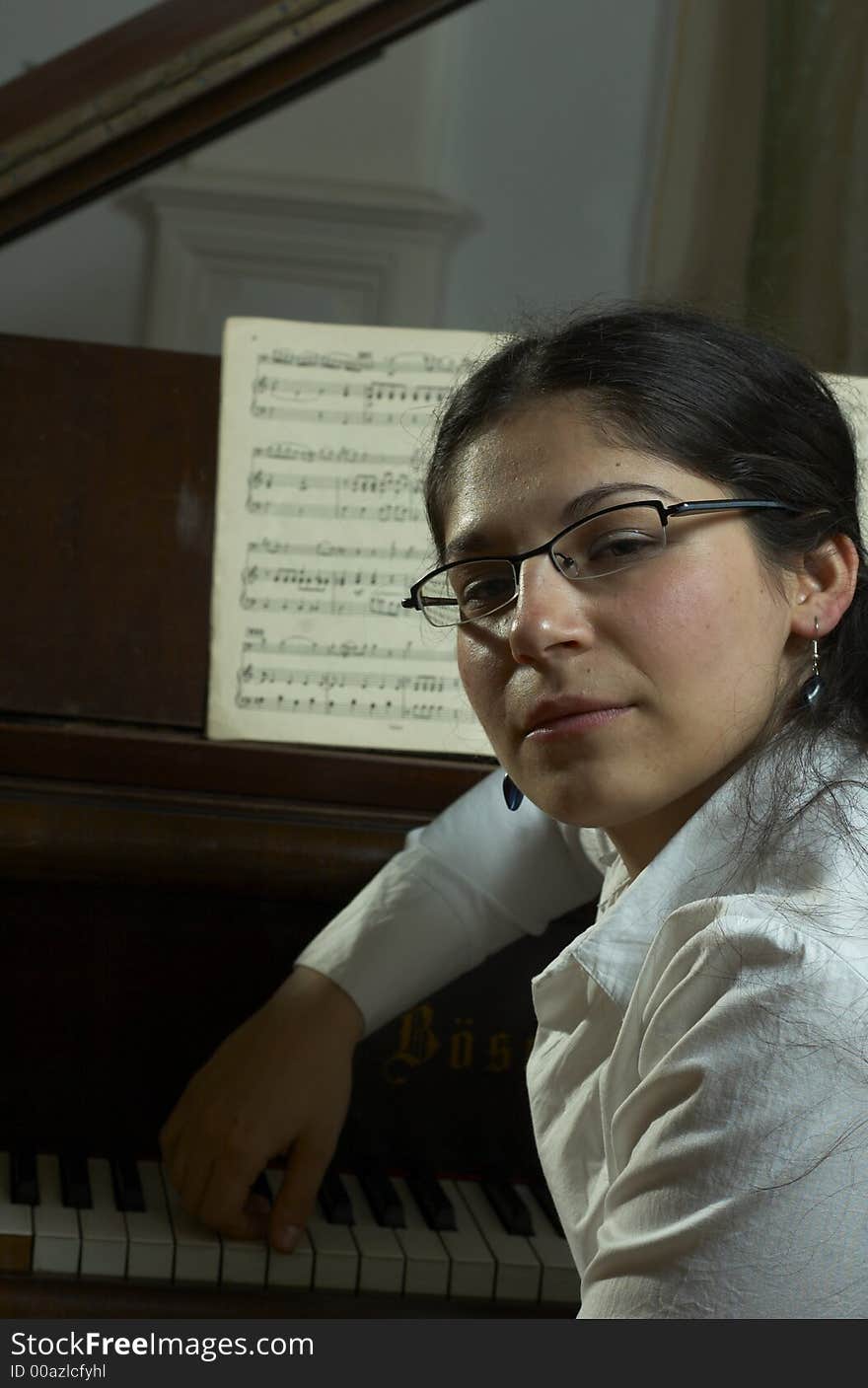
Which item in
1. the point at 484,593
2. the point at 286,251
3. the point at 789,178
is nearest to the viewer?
the point at 484,593

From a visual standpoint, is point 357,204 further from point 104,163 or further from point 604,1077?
point 604,1077

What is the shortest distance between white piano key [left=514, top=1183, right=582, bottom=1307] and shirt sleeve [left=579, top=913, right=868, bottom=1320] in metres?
0.41

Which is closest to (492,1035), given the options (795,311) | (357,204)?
(795,311)

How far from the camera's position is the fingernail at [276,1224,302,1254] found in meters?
1.19

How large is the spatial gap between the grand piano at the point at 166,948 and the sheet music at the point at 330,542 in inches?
1.4

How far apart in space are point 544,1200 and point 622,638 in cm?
59

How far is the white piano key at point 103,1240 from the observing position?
117 centimetres

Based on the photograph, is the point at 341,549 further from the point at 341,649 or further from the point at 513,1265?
the point at 513,1265

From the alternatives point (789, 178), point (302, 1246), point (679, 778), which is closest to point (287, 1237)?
point (302, 1246)

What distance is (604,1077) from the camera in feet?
3.18

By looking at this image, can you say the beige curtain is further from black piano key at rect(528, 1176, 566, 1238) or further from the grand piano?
black piano key at rect(528, 1176, 566, 1238)

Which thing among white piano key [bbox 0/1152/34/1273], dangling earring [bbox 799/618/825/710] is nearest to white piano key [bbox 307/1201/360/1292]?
white piano key [bbox 0/1152/34/1273]

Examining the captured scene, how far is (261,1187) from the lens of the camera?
1.29 meters

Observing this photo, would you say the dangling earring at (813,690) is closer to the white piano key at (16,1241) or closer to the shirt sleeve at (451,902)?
the shirt sleeve at (451,902)
